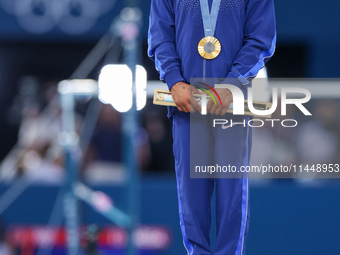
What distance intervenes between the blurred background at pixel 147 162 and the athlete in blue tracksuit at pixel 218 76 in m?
0.87

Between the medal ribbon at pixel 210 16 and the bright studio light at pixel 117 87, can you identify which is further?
the bright studio light at pixel 117 87

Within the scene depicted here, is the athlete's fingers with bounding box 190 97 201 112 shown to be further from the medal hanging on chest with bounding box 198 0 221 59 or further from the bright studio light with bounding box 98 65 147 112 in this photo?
the bright studio light with bounding box 98 65 147 112

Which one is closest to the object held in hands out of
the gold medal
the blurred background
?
the gold medal

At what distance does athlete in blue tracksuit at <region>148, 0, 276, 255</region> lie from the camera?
4.73 feet

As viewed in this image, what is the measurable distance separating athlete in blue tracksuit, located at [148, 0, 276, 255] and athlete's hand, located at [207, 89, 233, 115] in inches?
2.2

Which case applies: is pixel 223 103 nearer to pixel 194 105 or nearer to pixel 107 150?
pixel 194 105

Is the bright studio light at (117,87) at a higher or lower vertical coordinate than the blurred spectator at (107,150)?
higher

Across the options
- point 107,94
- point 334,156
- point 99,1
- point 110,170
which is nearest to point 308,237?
point 334,156

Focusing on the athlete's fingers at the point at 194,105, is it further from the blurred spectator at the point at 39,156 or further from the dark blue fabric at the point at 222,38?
the blurred spectator at the point at 39,156

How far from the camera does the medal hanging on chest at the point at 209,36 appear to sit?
4.70ft

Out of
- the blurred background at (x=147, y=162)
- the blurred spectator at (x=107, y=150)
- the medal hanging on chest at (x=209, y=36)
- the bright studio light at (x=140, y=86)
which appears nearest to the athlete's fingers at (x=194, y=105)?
the medal hanging on chest at (x=209, y=36)

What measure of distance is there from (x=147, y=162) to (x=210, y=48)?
3.01 meters

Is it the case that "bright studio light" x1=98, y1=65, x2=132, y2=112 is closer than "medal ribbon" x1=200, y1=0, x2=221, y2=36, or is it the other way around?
"medal ribbon" x1=200, y1=0, x2=221, y2=36

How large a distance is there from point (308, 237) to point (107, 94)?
2079 millimetres
